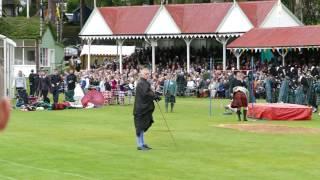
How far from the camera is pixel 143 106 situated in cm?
1753

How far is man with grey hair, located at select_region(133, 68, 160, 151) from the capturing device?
17422 mm

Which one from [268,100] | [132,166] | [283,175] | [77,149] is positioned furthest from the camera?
[268,100]

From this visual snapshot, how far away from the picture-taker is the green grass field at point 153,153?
1375 centimetres

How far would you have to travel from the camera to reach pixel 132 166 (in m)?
14.7

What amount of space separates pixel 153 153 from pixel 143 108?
3.78 feet

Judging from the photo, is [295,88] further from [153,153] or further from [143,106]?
[153,153]

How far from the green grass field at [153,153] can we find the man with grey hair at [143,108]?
0.43 metres

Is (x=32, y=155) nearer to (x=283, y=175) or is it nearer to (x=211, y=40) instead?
(x=283, y=175)

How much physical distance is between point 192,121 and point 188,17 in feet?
95.1

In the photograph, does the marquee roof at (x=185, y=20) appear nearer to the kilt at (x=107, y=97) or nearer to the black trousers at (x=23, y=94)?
the kilt at (x=107, y=97)

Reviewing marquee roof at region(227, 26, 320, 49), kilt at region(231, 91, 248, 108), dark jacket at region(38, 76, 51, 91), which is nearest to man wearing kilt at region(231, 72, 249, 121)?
kilt at region(231, 91, 248, 108)

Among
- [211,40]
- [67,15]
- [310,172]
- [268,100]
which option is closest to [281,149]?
[310,172]

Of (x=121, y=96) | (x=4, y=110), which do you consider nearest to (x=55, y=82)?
(x=121, y=96)

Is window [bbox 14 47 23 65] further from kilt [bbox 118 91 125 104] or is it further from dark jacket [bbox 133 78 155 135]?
dark jacket [bbox 133 78 155 135]
